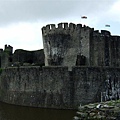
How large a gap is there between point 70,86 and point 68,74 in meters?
0.80

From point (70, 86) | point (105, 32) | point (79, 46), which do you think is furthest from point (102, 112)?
point (105, 32)

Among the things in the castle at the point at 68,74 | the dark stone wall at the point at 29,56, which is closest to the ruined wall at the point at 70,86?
the castle at the point at 68,74

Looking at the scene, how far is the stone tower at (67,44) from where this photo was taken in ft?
74.0

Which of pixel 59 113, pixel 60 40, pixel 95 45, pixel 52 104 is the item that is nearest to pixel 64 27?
pixel 60 40

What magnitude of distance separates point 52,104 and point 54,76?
73.3 inches

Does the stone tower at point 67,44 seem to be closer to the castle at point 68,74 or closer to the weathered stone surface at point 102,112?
the castle at point 68,74

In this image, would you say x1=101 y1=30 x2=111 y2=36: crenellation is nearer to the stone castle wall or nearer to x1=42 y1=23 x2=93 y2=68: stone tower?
the stone castle wall

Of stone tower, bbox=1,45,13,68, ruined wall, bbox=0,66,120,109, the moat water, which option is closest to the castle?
ruined wall, bbox=0,66,120,109

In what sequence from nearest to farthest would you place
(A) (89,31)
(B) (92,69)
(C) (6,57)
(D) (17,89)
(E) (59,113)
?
(E) (59,113) < (B) (92,69) < (D) (17,89) < (A) (89,31) < (C) (6,57)

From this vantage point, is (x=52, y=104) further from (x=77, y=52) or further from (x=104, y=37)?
(x=104, y=37)

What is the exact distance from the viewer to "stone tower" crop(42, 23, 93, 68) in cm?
2255

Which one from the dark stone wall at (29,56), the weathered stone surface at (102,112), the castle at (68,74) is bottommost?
the weathered stone surface at (102,112)

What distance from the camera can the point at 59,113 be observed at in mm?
15492

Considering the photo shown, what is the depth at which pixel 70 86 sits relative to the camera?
691 inches
